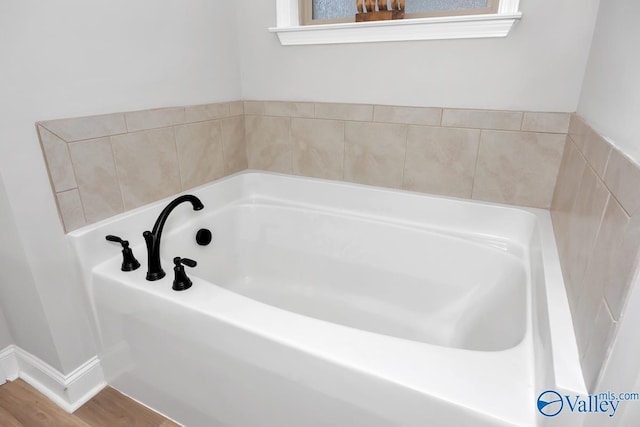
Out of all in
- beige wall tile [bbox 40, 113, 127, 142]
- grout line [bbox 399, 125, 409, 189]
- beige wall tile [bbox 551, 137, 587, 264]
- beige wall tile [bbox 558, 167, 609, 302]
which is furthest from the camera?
grout line [bbox 399, 125, 409, 189]

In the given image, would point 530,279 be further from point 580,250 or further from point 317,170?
point 317,170

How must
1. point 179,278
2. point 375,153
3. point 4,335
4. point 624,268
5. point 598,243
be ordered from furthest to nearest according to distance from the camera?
point 375,153, point 4,335, point 179,278, point 598,243, point 624,268

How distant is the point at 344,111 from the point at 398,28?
40 centimetres

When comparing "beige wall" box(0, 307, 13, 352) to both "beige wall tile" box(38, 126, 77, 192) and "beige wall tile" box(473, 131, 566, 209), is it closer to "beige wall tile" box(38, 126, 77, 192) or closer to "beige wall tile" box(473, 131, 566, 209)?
"beige wall tile" box(38, 126, 77, 192)

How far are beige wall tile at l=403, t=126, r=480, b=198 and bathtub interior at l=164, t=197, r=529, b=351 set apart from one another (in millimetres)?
192

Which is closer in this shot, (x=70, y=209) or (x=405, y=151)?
(x=70, y=209)

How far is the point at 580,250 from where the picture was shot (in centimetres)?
82

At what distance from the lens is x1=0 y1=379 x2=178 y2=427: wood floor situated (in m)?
1.20

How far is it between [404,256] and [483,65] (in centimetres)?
81

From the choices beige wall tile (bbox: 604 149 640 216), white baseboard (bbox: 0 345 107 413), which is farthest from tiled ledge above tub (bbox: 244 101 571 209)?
white baseboard (bbox: 0 345 107 413)

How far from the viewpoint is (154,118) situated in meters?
1.42

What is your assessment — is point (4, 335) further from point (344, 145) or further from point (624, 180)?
point (624, 180)

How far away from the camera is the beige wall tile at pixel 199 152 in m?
1.58

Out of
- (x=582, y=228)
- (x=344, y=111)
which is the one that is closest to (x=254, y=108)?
(x=344, y=111)
